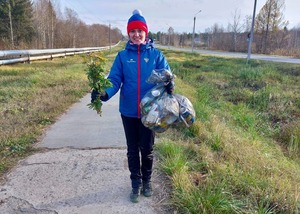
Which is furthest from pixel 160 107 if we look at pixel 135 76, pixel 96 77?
pixel 96 77

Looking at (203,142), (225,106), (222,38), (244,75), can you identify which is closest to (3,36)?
(244,75)

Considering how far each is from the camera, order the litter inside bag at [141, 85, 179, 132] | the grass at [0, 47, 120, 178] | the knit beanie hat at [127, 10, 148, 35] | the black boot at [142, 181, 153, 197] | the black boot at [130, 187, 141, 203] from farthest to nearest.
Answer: the grass at [0, 47, 120, 178], the black boot at [142, 181, 153, 197], the black boot at [130, 187, 141, 203], the knit beanie hat at [127, 10, 148, 35], the litter inside bag at [141, 85, 179, 132]

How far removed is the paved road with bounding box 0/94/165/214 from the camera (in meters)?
2.54

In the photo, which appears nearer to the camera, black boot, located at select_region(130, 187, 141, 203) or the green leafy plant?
the green leafy plant

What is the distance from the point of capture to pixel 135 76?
2.54 m

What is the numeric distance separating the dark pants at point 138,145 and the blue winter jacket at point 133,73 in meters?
0.12

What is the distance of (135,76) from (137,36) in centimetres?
39

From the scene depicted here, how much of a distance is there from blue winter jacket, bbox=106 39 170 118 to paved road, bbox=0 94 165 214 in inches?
35.2

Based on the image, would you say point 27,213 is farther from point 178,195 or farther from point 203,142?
point 203,142

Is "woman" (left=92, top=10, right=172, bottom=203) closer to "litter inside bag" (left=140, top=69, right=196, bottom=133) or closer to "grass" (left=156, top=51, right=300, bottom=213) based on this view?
"litter inside bag" (left=140, top=69, right=196, bottom=133)

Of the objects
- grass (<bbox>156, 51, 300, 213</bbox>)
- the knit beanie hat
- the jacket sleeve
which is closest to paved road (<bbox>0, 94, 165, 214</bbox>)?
grass (<bbox>156, 51, 300, 213</bbox>)

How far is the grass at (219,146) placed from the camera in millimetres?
2514

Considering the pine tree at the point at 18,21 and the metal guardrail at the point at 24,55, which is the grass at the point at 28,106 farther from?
the pine tree at the point at 18,21

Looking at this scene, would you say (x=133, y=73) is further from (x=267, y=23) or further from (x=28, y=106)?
(x=267, y=23)
